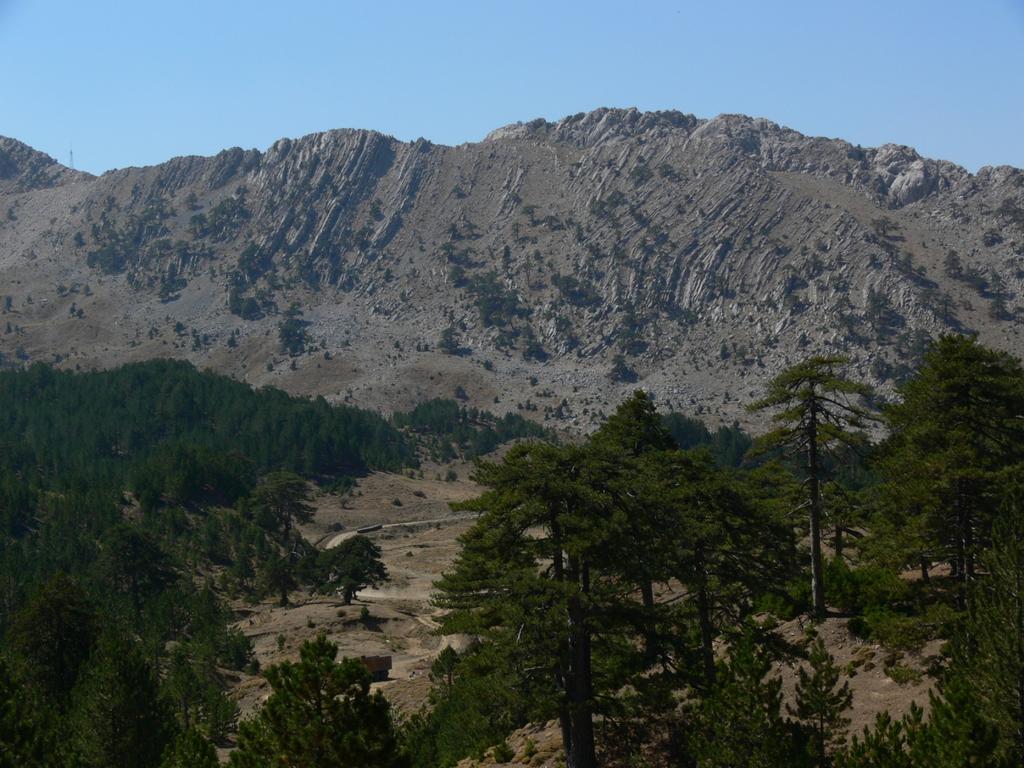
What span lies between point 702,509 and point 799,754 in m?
10.8

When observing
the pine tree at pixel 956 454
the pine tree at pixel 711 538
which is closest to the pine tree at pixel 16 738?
the pine tree at pixel 711 538

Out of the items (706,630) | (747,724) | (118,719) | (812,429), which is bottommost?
(118,719)

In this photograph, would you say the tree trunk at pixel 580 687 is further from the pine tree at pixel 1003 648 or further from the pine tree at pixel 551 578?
the pine tree at pixel 1003 648

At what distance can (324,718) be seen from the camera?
2603cm

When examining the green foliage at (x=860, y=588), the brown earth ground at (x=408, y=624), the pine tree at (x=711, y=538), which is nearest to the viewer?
the pine tree at (x=711, y=538)

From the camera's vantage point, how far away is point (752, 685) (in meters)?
29.9

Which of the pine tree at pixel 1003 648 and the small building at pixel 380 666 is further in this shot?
the small building at pixel 380 666

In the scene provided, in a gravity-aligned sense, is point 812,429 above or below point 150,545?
above

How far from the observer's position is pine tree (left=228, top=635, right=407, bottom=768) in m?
25.7

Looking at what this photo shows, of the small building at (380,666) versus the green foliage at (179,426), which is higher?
the green foliage at (179,426)

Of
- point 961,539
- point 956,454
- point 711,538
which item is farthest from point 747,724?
point 956,454

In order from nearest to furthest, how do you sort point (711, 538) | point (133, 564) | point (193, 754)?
point (193, 754) < point (711, 538) < point (133, 564)

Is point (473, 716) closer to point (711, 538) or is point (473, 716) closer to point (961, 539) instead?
point (711, 538)

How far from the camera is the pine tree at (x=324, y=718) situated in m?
25.7
